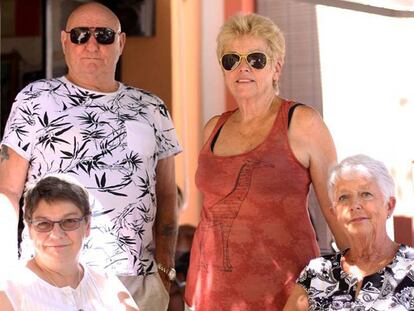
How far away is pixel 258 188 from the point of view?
121 inches

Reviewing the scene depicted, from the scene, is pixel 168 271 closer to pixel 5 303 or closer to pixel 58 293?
pixel 58 293

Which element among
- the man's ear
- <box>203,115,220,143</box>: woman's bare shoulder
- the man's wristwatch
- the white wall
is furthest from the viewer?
the white wall

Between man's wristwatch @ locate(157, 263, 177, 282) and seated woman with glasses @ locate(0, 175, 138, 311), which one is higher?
seated woman with glasses @ locate(0, 175, 138, 311)

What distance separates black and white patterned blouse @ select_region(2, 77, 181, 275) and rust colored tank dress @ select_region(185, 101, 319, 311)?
377 millimetres

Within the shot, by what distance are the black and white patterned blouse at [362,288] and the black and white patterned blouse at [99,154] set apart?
716mm

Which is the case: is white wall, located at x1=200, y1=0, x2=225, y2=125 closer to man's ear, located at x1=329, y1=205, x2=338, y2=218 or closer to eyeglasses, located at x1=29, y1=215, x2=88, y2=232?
man's ear, located at x1=329, y1=205, x2=338, y2=218

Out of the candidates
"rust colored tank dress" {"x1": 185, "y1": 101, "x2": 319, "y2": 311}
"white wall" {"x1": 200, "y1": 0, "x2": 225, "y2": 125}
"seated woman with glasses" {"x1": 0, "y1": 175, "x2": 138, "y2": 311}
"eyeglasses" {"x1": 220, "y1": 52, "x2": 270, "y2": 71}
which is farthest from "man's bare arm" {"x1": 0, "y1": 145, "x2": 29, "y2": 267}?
"white wall" {"x1": 200, "y1": 0, "x2": 225, "y2": 125}

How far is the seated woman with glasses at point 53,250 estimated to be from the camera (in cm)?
291

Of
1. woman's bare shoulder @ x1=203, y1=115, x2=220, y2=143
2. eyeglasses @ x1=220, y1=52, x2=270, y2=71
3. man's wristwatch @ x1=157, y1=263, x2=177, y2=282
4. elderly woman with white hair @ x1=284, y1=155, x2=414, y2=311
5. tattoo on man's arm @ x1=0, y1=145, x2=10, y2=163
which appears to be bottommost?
man's wristwatch @ x1=157, y1=263, x2=177, y2=282

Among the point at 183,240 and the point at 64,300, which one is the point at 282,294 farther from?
the point at 183,240

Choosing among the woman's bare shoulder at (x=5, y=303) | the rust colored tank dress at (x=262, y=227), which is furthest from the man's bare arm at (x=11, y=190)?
the rust colored tank dress at (x=262, y=227)

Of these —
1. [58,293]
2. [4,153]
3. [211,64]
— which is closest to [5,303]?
[58,293]

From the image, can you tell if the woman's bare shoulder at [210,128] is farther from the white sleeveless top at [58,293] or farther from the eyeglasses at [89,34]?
the white sleeveless top at [58,293]

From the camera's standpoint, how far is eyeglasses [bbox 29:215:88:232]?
9.61 feet
